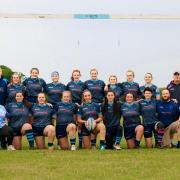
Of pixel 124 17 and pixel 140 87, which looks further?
pixel 124 17

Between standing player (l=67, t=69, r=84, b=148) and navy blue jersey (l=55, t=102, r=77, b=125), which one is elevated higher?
standing player (l=67, t=69, r=84, b=148)

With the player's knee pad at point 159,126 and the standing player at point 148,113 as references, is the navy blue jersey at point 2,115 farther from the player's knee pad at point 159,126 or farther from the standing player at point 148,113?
the player's knee pad at point 159,126

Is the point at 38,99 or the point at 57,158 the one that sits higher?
the point at 38,99

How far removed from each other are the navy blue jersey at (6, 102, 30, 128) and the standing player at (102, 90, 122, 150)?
1.54m

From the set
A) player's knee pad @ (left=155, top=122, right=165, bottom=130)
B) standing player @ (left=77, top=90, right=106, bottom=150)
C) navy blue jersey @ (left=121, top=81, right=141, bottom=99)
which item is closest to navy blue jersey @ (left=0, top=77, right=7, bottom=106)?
standing player @ (left=77, top=90, right=106, bottom=150)

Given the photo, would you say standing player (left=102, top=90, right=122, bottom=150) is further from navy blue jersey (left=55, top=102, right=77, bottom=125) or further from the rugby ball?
navy blue jersey (left=55, top=102, right=77, bottom=125)

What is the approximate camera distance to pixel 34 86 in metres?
10.4

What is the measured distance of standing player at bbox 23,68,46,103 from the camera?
34.2 ft

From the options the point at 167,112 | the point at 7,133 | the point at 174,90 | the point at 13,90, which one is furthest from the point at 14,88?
the point at 174,90

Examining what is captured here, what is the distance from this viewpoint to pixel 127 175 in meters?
6.78

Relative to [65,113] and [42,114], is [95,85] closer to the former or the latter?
[65,113]

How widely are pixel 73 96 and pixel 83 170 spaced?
11.4 feet

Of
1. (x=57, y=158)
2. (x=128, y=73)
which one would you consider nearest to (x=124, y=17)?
(x=128, y=73)

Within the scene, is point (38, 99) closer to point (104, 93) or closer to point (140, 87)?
point (104, 93)
